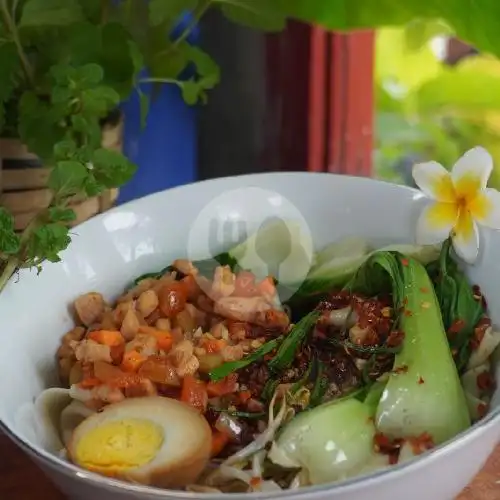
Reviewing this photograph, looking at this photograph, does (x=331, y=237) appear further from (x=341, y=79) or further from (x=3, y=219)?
(x=341, y=79)

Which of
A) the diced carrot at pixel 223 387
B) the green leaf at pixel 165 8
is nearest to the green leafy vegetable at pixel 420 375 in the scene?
the diced carrot at pixel 223 387

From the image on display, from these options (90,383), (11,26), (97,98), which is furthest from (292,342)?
(11,26)

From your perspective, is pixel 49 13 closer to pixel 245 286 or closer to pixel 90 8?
pixel 90 8

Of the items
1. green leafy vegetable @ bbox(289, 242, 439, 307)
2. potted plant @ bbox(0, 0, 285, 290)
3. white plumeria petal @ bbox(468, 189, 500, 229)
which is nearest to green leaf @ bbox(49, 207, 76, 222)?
potted plant @ bbox(0, 0, 285, 290)

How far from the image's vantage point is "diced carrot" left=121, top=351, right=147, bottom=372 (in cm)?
62

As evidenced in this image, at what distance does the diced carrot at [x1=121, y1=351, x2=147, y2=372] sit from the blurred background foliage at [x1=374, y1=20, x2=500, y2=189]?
72 centimetres

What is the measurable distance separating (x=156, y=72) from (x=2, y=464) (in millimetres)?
435

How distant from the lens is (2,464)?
2.18ft

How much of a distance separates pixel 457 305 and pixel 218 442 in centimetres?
21

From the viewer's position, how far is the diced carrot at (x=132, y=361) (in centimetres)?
62

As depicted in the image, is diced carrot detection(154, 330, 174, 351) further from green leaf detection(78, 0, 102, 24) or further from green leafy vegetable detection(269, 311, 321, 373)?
green leaf detection(78, 0, 102, 24)

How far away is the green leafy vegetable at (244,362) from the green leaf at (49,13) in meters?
0.33

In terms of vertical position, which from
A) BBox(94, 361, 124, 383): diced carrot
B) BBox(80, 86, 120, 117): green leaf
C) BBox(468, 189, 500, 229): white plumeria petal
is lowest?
BBox(94, 361, 124, 383): diced carrot

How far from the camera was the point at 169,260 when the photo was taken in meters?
0.78
